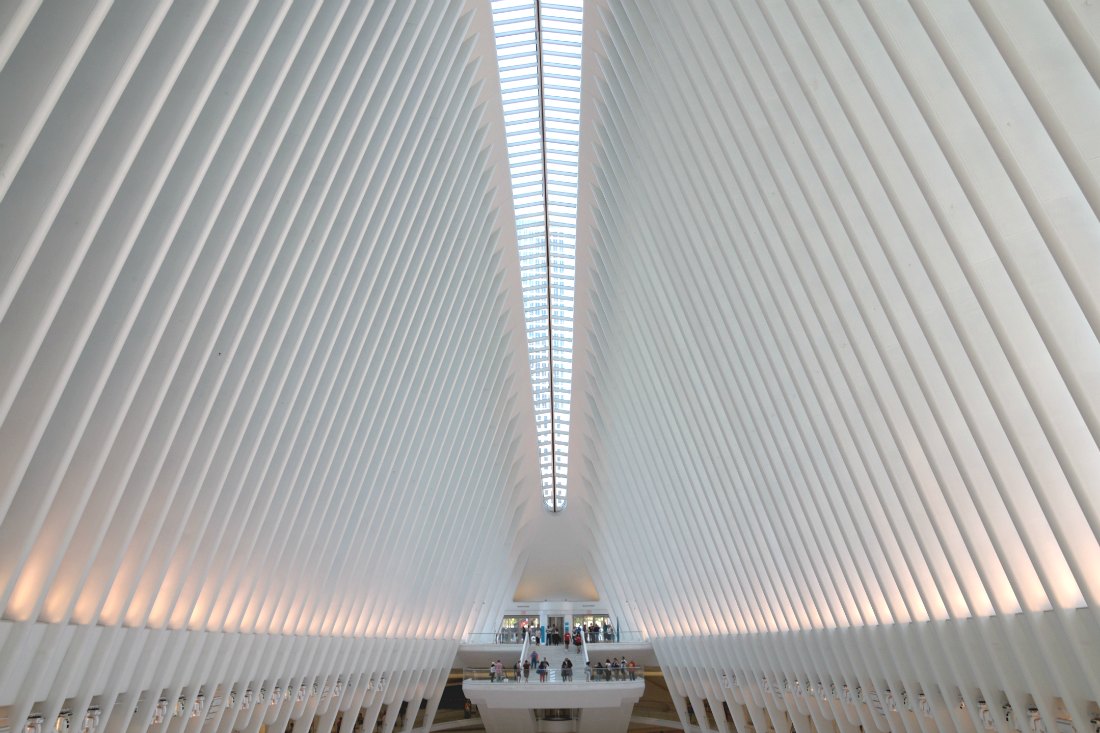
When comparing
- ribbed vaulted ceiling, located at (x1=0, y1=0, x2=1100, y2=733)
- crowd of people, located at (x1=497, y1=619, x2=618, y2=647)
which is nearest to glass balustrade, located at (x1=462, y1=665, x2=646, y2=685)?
crowd of people, located at (x1=497, y1=619, x2=618, y2=647)

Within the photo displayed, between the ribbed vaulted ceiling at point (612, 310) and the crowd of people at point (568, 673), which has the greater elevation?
the ribbed vaulted ceiling at point (612, 310)

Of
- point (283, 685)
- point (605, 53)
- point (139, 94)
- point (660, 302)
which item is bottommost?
point (283, 685)

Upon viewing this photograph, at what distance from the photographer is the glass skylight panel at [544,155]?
16.1 meters

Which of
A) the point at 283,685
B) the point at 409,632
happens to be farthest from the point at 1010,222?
the point at 409,632

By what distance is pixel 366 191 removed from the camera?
1319 cm

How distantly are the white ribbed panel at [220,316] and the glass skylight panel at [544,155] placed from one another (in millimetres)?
608

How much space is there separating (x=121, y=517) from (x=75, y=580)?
36.3 inches

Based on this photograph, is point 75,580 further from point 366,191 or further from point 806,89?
point 806,89

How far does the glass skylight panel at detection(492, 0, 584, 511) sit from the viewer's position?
16.1 metres

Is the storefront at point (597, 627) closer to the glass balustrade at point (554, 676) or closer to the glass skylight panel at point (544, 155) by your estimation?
the glass balustrade at point (554, 676)

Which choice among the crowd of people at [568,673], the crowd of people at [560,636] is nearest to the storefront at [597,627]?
the crowd of people at [560,636]

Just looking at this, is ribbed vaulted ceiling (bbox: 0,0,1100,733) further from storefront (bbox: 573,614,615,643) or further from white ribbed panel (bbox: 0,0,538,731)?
storefront (bbox: 573,614,615,643)

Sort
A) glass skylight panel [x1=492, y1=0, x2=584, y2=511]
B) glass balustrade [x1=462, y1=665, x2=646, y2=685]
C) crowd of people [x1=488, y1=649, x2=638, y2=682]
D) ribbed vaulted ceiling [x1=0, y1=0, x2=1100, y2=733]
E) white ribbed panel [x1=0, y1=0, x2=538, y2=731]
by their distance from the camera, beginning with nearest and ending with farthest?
white ribbed panel [x1=0, y1=0, x2=538, y2=731] → ribbed vaulted ceiling [x1=0, y1=0, x2=1100, y2=733] → glass skylight panel [x1=492, y1=0, x2=584, y2=511] → glass balustrade [x1=462, y1=665, x2=646, y2=685] → crowd of people [x1=488, y1=649, x2=638, y2=682]

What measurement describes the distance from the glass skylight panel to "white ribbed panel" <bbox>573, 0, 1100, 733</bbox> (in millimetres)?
605
